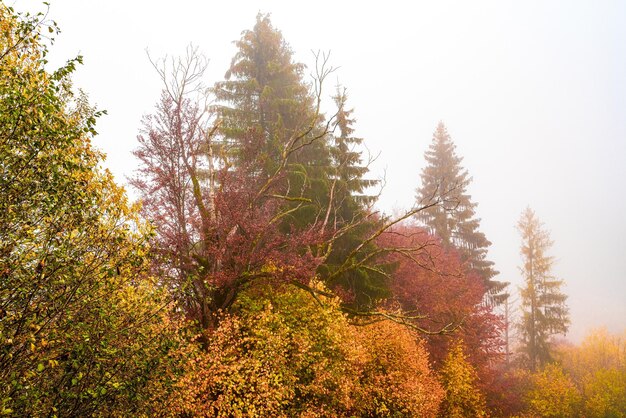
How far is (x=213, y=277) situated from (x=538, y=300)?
41906 millimetres

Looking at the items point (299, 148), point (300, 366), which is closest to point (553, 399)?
point (300, 366)

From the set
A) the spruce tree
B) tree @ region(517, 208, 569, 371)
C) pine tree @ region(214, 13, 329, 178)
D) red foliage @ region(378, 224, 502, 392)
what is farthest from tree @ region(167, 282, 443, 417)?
tree @ region(517, 208, 569, 371)

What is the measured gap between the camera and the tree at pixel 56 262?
6543 millimetres

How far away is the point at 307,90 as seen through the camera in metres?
29.0

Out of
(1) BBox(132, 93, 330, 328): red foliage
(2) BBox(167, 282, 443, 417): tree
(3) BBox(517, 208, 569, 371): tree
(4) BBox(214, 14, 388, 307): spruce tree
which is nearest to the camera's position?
(2) BBox(167, 282, 443, 417): tree

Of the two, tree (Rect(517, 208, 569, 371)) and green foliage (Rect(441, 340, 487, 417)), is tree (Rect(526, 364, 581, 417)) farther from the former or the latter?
green foliage (Rect(441, 340, 487, 417))

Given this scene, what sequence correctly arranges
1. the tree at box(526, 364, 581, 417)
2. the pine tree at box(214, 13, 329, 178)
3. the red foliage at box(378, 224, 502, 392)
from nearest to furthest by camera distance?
the pine tree at box(214, 13, 329, 178) → the red foliage at box(378, 224, 502, 392) → the tree at box(526, 364, 581, 417)

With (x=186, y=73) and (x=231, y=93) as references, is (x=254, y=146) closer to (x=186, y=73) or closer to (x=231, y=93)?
(x=186, y=73)

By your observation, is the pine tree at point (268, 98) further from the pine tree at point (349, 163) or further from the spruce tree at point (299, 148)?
the pine tree at point (349, 163)

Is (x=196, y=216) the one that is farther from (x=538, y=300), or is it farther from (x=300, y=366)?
(x=538, y=300)

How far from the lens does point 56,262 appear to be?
6793 millimetres

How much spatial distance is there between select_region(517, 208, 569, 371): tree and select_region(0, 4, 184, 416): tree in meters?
44.4

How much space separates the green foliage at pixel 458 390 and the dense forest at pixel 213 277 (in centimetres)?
13

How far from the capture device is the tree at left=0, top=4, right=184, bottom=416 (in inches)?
258
